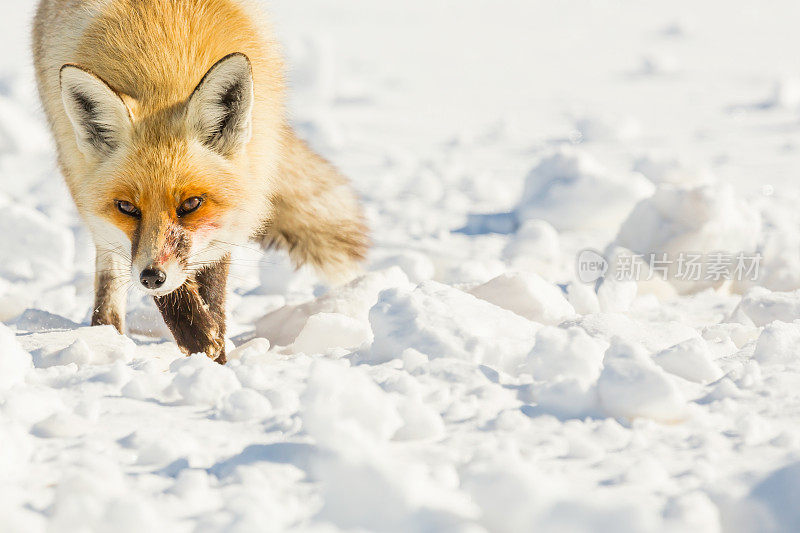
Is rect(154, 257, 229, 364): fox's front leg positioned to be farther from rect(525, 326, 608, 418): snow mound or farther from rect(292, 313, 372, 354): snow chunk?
rect(525, 326, 608, 418): snow mound

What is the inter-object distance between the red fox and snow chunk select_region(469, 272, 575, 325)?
3.22 feet

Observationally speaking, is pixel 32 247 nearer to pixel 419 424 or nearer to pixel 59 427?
pixel 59 427

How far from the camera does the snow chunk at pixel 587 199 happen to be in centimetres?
578

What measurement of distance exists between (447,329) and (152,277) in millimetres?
973

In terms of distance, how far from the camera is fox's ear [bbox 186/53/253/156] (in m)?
2.96

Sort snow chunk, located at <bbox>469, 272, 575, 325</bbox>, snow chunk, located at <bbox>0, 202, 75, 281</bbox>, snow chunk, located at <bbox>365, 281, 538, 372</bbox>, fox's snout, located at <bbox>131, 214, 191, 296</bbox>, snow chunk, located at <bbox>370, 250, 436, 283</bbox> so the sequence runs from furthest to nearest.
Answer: snow chunk, located at <bbox>0, 202, 75, 281</bbox> < snow chunk, located at <bbox>370, 250, 436, 283</bbox> < snow chunk, located at <bbox>469, 272, 575, 325</bbox> < fox's snout, located at <bbox>131, 214, 191, 296</bbox> < snow chunk, located at <bbox>365, 281, 538, 372</bbox>

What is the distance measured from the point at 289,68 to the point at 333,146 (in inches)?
166

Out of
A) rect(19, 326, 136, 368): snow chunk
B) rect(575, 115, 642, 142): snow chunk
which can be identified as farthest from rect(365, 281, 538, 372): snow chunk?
rect(575, 115, 642, 142): snow chunk

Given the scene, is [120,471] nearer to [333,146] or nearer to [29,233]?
[29,233]

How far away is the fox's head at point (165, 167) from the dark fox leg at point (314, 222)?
0.90m

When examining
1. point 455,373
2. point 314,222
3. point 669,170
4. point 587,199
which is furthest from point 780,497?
point 669,170

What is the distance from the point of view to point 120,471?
1900mm

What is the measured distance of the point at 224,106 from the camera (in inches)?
123

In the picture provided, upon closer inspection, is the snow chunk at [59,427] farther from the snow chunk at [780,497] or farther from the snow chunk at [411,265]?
the snow chunk at [411,265]
